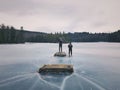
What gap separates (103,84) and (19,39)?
151355 millimetres

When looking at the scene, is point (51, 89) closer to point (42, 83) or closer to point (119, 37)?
point (42, 83)

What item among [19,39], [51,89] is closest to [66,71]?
[51,89]

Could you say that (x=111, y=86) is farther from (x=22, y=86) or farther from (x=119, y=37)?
(x=119, y=37)

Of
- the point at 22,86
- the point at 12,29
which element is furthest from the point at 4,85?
the point at 12,29

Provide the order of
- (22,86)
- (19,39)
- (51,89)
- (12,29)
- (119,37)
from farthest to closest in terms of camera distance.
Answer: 1. (119,37)
2. (19,39)
3. (12,29)
4. (22,86)
5. (51,89)

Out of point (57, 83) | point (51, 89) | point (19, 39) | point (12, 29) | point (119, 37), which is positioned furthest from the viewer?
point (119, 37)

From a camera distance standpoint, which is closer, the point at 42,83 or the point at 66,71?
the point at 42,83

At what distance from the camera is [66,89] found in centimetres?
904

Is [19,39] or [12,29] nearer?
[12,29]

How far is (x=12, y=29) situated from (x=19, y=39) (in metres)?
14.5

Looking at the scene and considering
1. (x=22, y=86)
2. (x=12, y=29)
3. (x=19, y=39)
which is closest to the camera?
(x=22, y=86)

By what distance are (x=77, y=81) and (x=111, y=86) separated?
6.39 ft

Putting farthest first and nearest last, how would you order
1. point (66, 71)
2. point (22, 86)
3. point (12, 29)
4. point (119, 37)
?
point (119, 37), point (12, 29), point (66, 71), point (22, 86)

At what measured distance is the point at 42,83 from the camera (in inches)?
407
